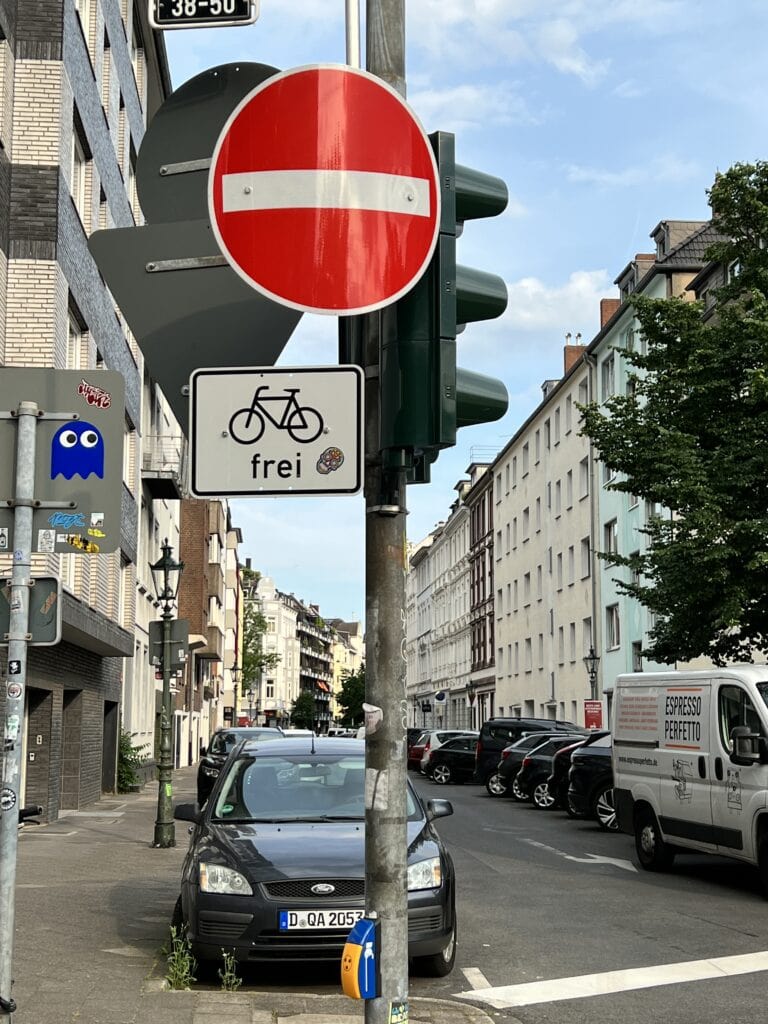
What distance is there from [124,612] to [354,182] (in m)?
31.2

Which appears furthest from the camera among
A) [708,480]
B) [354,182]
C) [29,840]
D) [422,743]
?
[422,743]

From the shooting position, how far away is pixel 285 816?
10.0 m

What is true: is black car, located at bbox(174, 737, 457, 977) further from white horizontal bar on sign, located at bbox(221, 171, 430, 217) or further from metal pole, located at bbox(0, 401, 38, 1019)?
white horizontal bar on sign, located at bbox(221, 171, 430, 217)

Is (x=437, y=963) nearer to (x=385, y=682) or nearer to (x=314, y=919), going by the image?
(x=314, y=919)

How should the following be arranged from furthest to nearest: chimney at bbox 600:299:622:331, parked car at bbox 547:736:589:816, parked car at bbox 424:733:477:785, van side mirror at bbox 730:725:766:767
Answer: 1. chimney at bbox 600:299:622:331
2. parked car at bbox 424:733:477:785
3. parked car at bbox 547:736:589:816
4. van side mirror at bbox 730:725:766:767

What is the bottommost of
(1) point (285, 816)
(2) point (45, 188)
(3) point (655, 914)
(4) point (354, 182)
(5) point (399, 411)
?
(3) point (655, 914)

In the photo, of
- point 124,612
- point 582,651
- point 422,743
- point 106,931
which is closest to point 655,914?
point 106,931

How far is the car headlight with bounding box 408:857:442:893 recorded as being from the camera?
894cm

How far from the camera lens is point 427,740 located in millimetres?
44250

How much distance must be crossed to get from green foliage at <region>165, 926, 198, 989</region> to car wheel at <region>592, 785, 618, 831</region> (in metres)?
15.0

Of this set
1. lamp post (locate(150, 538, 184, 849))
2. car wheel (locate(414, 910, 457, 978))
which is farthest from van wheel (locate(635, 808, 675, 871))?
car wheel (locate(414, 910, 457, 978))

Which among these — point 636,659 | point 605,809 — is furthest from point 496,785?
point 636,659

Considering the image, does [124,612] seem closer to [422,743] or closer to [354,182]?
[422,743]

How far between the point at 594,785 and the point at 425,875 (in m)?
15.1
